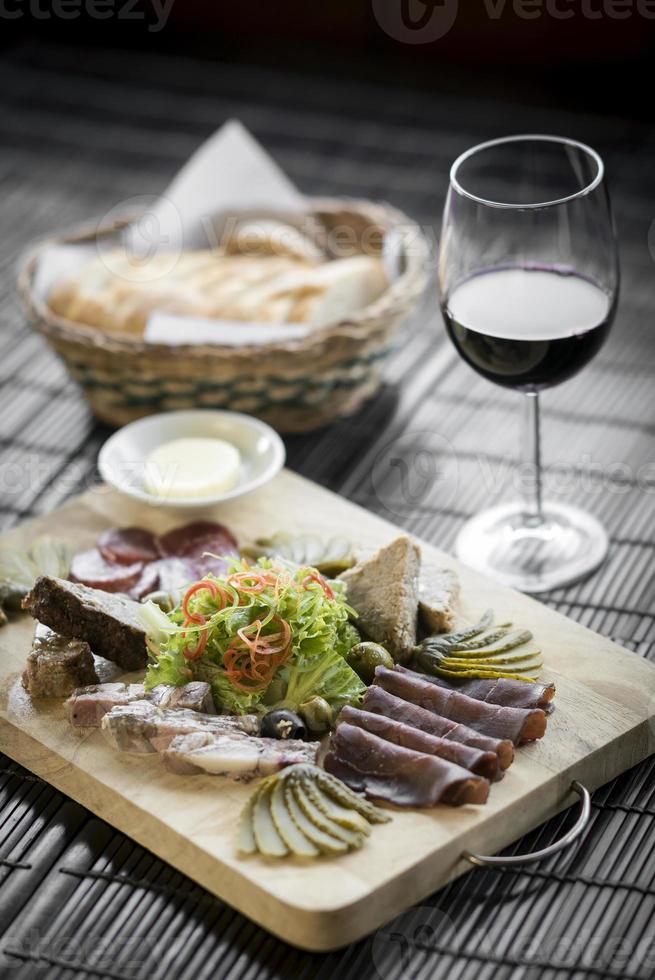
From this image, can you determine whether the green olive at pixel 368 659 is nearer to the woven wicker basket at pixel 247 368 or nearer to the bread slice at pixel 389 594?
the bread slice at pixel 389 594

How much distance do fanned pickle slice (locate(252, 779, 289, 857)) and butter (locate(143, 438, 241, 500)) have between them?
1.05 m

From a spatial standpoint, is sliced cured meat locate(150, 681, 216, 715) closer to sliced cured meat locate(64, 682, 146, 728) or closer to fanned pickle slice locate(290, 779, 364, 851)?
sliced cured meat locate(64, 682, 146, 728)

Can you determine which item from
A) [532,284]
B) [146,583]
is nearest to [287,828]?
[146,583]

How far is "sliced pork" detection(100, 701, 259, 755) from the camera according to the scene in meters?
2.41

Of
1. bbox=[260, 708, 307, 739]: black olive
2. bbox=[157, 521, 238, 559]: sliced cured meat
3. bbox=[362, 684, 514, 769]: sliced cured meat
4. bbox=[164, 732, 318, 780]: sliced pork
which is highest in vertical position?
bbox=[164, 732, 318, 780]: sliced pork

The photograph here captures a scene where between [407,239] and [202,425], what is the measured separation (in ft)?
2.77

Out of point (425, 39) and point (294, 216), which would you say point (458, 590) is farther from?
point (425, 39)

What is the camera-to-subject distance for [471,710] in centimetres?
243

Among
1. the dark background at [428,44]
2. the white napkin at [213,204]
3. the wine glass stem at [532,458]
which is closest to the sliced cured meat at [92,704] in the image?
the wine glass stem at [532,458]

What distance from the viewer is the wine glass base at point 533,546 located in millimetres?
3037

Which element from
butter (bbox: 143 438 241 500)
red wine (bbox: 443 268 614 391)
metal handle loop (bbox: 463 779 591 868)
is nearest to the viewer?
metal handle loop (bbox: 463 779 591 868)

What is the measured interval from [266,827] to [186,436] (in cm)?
140

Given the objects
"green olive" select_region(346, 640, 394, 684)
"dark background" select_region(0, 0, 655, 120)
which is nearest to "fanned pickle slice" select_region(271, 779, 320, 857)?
Result: "green olive" select_region(346, 640, 394, 684)

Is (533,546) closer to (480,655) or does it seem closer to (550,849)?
(480,655)
